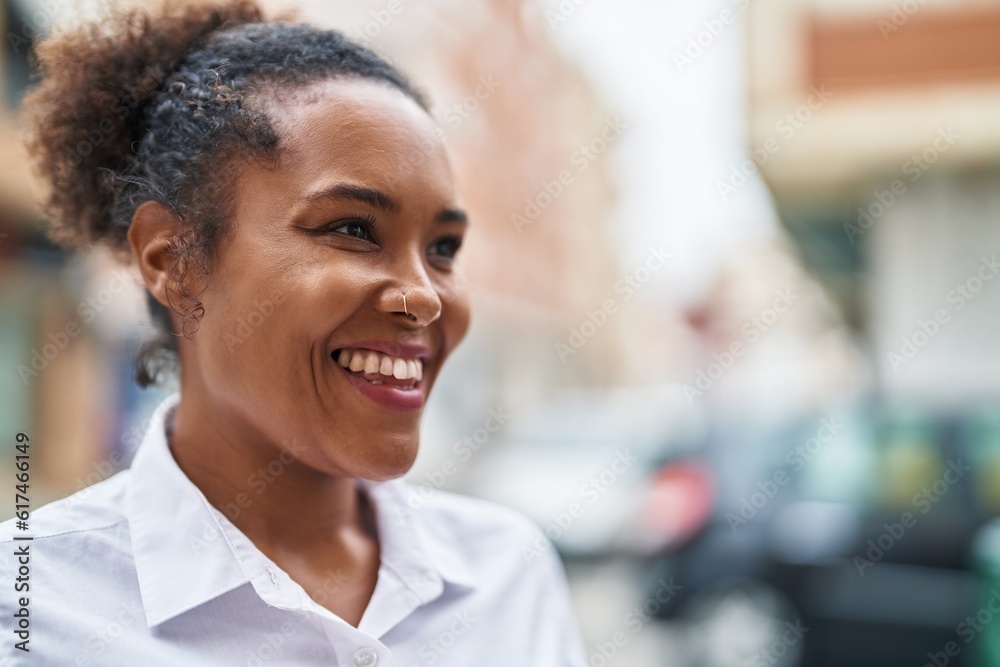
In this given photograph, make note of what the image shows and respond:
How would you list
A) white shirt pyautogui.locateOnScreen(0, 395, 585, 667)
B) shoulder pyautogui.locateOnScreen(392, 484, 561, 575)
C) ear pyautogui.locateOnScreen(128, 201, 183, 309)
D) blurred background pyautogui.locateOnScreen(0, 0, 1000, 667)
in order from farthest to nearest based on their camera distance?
blurred background pyautogui.locateOnScreen(0, 0, 1000, 667)
shoulder pyautogui.locateOnScreen(392, 484, 561, 575)
ear pyautogui.locateOnScreen(128, 201, 183, 309)
white shirt pyautogui.locateOnScreen(0, 395, 585, 667)

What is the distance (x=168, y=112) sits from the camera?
1564 mm

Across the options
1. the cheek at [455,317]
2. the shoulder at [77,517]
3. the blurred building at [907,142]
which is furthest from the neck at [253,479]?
the blurred building at [907,142]

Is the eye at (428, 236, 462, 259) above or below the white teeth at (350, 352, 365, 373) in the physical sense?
above

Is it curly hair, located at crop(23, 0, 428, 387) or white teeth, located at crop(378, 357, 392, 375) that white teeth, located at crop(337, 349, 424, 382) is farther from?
curly hair, located at crop(23, 0, 428, 387)

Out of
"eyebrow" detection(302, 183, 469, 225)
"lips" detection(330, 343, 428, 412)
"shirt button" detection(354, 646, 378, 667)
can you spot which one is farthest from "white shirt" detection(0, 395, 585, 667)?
"eyebrow" detection(302, 183, 469, 225)

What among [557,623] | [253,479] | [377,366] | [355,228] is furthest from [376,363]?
[557,623]

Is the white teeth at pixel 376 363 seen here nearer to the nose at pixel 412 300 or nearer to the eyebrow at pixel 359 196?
the nose at pixel 412 300

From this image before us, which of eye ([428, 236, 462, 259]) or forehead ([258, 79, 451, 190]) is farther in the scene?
eye ([428, 236, 462, 259])

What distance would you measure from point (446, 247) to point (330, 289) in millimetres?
303

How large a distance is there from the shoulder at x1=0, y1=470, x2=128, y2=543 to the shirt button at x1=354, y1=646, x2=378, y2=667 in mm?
456

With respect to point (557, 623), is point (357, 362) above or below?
above

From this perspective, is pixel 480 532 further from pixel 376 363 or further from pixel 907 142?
pixel 907 142

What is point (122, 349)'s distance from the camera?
9.18 metres

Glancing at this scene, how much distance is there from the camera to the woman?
4.51 feet
